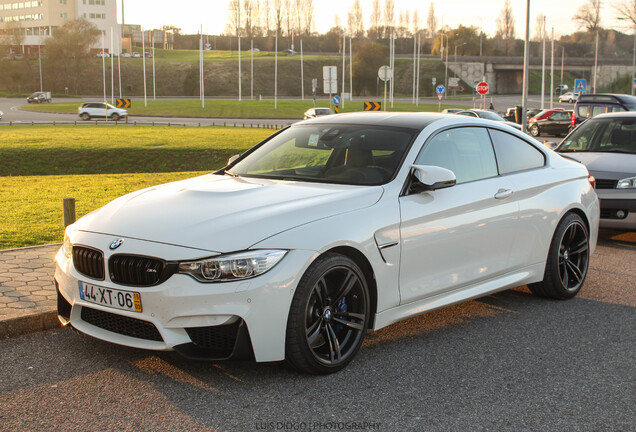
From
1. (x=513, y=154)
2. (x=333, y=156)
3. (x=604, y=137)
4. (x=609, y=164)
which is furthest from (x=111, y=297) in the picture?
(x=604, y=137)

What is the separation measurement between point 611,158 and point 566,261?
3.96m

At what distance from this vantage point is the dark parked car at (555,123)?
38656 millimetres

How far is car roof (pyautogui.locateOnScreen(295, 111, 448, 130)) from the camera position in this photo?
18.1 ft

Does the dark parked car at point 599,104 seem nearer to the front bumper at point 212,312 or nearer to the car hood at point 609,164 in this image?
the car hood at point 609,164

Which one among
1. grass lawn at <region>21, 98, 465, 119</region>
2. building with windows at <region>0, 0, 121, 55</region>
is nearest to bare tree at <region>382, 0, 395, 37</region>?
building with windows at <region>0, 0, 121, 55</region>

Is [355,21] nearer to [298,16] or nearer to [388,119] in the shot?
[298,16]

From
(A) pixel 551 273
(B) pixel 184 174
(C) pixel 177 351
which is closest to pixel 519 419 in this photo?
(C) pixel 177 351

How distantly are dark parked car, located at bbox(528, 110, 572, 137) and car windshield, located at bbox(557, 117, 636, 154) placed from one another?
95.5ft

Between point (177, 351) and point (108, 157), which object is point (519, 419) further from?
point (108, 157)

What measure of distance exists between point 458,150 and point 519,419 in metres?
2.40

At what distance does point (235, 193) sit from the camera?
191 inches

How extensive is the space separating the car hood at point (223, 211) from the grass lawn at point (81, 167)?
4568mm

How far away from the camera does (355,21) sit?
171 m

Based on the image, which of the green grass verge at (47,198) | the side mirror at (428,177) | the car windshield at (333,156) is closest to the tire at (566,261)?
the side mirror at (428,177)
